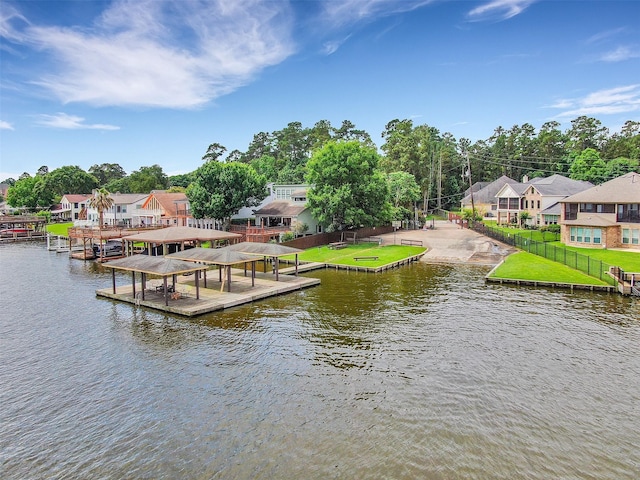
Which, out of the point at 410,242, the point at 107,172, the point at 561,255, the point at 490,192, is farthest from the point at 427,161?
the point at 107,172

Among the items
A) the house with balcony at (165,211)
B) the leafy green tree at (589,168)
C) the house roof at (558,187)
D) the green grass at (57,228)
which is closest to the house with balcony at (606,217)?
the house roof at (558,187)

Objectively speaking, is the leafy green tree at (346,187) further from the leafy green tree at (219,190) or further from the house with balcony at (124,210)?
the house with balcony at (124,210)

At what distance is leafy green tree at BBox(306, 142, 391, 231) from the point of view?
55.9 meters

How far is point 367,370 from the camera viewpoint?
1936cm

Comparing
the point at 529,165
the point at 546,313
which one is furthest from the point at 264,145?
the point at 546,313

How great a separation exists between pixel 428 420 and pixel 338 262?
101 ft

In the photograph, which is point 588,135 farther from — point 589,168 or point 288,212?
point 288,212

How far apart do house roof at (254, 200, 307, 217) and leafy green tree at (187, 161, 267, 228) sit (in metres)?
4.24

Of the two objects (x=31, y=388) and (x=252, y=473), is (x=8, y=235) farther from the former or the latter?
(x=252, y=473)

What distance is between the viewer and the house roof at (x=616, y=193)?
47.7 metres

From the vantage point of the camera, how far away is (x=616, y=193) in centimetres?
4928

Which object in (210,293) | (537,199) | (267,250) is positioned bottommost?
(210,293)

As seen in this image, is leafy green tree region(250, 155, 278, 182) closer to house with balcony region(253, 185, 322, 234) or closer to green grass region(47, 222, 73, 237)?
house with balcony region(253, 185, 322, 234)

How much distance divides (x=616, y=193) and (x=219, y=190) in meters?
47.1
